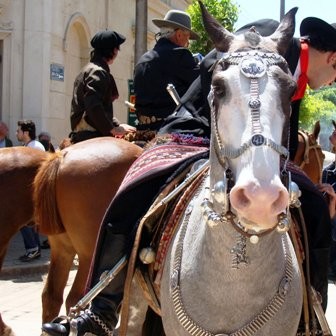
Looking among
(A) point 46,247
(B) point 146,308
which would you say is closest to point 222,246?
(B) point 146,308

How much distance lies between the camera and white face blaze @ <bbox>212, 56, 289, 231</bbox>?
2643 millimetres

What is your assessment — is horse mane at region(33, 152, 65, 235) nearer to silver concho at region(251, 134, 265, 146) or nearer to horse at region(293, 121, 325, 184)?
horse at region(293, 121, 325, 184)

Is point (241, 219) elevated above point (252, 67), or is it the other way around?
point (252, 67)

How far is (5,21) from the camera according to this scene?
1392cm

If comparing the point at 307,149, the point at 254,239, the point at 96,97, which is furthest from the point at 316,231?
the point at 307,149

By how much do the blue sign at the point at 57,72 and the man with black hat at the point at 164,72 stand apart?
835 cm

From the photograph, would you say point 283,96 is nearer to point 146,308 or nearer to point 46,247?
point 146,308

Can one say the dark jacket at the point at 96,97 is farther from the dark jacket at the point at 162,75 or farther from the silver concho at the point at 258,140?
the silver concho at the point at 258,140

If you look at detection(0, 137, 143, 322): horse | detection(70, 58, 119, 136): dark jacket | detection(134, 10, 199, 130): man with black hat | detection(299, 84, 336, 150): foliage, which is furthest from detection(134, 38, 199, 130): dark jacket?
detection(299, 84, 336, 150): foliage

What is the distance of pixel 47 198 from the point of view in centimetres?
568

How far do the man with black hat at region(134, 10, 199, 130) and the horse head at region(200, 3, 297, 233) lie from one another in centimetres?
269

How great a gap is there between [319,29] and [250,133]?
1598 millimetres

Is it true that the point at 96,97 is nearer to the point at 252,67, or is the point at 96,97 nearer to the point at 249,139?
the point at 252,67

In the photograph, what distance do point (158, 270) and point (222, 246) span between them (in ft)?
2.12
